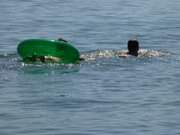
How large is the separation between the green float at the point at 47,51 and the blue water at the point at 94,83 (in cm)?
33

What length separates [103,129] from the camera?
17.1 metres

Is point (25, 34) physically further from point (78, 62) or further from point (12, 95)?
point (12, 95)

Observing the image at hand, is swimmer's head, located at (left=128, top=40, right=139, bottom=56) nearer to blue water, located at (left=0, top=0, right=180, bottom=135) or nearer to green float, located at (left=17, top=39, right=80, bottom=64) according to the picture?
blue water, located at (left=0, top=0, right=180, bottom=135)

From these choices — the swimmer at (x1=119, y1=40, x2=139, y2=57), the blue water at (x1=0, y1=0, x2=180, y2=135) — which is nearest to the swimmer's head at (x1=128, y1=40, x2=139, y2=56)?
the swimmer at (x1=119, y1=40, x2=139, y2=57)

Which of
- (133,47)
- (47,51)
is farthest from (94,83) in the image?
(133,47)

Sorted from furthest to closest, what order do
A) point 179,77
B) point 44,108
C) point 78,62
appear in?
point 78,62, point 179,77, point 44,108

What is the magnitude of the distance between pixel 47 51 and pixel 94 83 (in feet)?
8.39

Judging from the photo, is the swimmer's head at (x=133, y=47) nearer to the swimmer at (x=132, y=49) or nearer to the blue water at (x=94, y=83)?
the swimmer at (x=132, y=49)

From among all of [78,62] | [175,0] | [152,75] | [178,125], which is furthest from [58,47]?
[175,0]

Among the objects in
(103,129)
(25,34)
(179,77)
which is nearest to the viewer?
(103,129)

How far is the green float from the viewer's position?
77.3ft

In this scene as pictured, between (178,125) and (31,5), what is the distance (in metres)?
23.6

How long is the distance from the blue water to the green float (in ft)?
1.09

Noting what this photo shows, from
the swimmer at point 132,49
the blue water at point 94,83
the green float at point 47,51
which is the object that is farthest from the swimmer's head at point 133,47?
the green float at point 47,51
